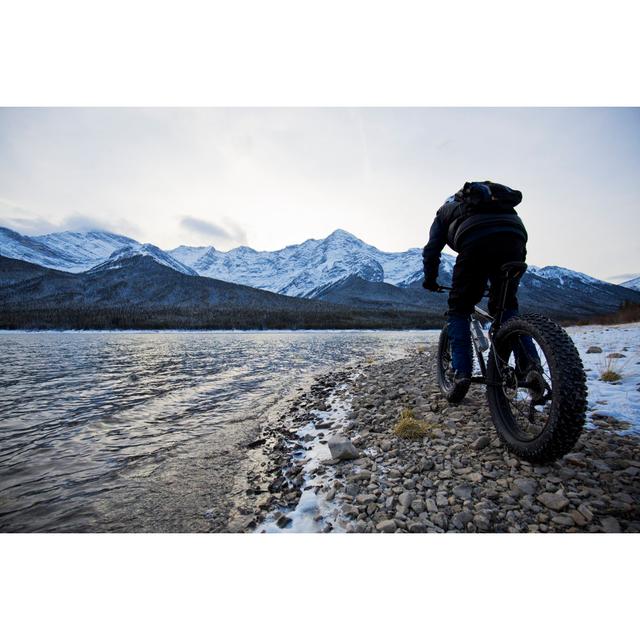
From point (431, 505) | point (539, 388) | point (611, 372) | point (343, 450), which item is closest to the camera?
point (431, 505)

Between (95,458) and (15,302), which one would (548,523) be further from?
(15,302)

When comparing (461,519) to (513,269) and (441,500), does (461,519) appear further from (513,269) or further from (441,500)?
(513,269)

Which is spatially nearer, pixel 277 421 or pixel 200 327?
pixel 277 421

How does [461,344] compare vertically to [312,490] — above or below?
above

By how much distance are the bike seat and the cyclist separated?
0.11 m

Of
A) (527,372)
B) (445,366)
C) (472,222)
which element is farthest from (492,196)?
(445,366)

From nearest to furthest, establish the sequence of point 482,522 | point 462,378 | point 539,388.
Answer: point 482,522 < point 539,388 < point 462,378

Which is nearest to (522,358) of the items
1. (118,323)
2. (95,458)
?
(95,458)

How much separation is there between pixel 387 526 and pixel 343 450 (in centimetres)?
138

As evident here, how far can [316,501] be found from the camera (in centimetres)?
308

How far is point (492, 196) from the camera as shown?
11.5 feet

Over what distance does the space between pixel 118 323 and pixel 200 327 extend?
12567 millimetres

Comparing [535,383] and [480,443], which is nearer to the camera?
[535,383]

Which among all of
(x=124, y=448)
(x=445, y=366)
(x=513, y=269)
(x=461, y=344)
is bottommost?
(x=124, y=448)
